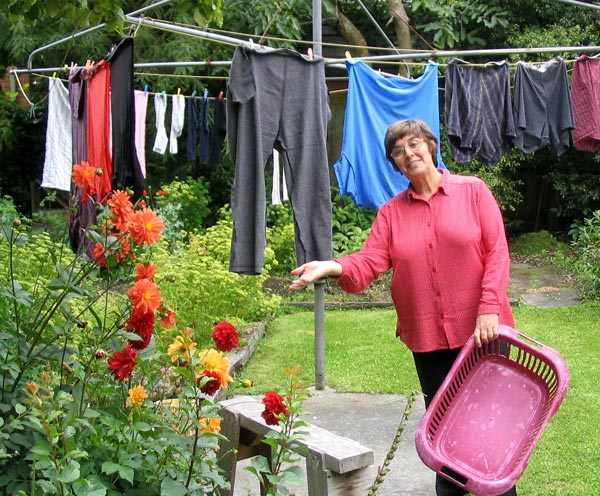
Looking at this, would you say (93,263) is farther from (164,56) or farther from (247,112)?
(164,56)

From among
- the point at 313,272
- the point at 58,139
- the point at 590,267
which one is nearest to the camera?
the point at 313,272

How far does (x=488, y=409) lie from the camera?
10.9ft

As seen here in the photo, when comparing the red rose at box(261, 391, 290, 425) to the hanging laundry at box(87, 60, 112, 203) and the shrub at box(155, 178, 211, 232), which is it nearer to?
the hanging laundry at box(87, 60, 112, 203)

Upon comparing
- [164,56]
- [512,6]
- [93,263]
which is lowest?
[93,263]

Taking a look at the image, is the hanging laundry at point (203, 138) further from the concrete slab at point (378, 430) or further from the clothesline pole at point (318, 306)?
the concrete slab at point (378, 430)

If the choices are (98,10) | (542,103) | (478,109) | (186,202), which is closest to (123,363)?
(98,10)

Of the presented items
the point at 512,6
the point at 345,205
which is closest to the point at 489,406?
the point at 345,205

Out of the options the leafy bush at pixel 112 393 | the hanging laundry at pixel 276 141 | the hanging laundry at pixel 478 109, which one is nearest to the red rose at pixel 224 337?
the leafy bush at pixel 112 393

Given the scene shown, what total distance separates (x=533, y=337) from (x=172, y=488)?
215 inches

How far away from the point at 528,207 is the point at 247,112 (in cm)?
1071

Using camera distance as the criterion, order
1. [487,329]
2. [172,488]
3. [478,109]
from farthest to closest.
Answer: [478,109] → [487,329] → [172,488]

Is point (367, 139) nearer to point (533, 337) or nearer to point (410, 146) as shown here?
point (533, 337)

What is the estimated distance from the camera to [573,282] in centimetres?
983

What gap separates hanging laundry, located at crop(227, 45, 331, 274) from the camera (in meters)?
4.80
